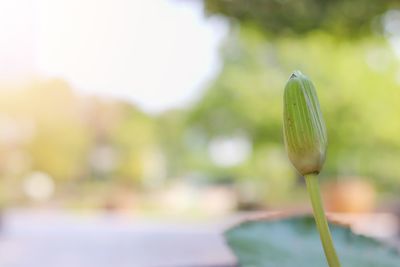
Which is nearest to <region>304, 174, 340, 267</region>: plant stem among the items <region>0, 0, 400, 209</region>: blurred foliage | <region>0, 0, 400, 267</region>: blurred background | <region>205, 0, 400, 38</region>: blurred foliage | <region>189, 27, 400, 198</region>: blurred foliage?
<region>0, 0, 400, 267</region>: blurred background

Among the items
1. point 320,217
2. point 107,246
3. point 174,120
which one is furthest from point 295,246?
point 174,120

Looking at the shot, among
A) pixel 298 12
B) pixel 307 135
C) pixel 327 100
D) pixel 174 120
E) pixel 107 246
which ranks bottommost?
pixel 107 246

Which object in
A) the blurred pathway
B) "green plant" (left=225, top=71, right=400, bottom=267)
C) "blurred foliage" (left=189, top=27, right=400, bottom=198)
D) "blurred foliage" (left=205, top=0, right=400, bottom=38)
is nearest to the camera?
"green plant" (left=225, top=71, right=400, bottom=267)

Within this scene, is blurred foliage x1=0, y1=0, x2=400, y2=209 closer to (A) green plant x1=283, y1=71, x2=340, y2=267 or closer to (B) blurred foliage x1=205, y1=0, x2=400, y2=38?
(B) blurred foliage x1=205, y1=0, x2=400, y2=38

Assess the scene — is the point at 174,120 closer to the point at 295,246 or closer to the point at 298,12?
the point at 298,12

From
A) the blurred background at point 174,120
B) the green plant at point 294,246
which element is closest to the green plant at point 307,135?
the green plant at point 294,246
